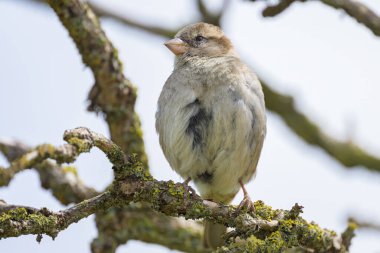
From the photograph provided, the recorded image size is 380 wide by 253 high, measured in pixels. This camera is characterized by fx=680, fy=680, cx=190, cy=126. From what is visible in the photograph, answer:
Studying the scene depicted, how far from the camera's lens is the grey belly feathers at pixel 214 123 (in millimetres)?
4754

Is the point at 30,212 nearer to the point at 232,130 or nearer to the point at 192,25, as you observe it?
the point at 232,130

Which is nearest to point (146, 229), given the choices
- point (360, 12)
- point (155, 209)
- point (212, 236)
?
point (212, 236)

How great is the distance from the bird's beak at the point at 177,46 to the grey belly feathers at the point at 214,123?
0.55 meters

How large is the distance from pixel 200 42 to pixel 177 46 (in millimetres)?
234

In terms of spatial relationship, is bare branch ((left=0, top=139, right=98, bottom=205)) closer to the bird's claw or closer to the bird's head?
the bird's head

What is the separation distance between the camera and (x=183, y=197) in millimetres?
3625

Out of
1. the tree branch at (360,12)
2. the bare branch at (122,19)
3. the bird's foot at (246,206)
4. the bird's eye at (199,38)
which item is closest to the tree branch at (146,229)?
the bird's foot at (246,206)

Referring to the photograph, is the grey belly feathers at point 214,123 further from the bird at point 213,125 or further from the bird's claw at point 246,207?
the bird's claw at point 246,207

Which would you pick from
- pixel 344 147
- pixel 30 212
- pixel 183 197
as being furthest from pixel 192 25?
pixel 30 212

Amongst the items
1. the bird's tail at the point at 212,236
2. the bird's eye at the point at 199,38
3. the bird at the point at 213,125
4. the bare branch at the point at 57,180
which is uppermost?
the bird's eye at the point at 199,38

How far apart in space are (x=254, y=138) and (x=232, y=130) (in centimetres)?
22

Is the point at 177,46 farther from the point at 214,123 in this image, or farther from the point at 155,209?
the point at 155,209

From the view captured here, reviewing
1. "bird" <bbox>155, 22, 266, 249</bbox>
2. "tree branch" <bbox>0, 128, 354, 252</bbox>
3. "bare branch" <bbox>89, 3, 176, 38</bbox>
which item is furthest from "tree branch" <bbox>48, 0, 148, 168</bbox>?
"tree branch" <bbox>0, 128, 354, 252</bbox>

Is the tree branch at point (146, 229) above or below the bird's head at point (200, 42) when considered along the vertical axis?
below
